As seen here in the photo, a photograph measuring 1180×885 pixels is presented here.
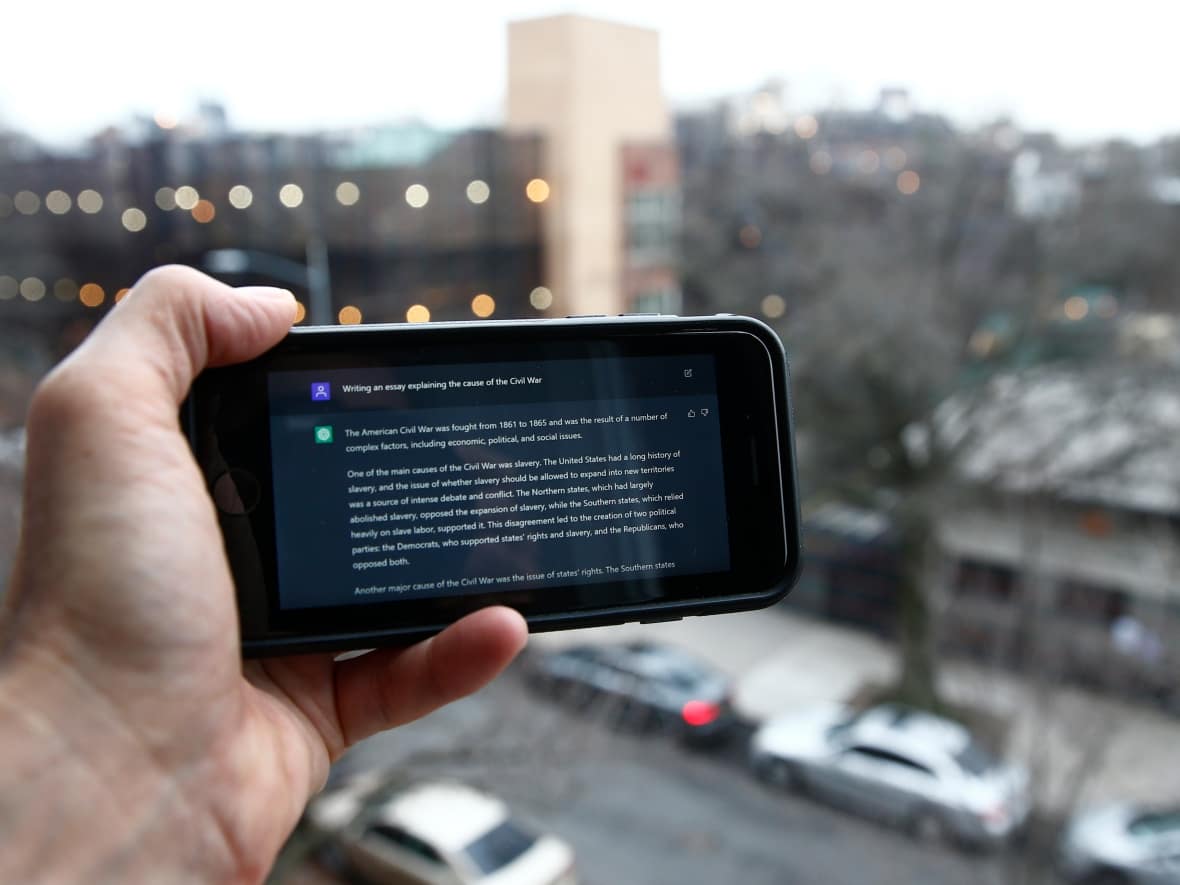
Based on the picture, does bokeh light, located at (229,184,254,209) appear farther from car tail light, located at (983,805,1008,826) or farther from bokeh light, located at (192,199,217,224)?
car tail light, located at (983,805,1008,826)

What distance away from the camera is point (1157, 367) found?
356 centimetres

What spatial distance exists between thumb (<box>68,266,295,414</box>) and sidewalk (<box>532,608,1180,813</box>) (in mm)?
2292

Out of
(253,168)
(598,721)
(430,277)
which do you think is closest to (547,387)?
(430,277)

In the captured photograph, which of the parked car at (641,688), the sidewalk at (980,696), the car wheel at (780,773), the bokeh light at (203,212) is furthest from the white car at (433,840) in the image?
the bokeh light at (203,212)

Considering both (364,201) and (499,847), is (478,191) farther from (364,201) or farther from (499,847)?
(499,847)

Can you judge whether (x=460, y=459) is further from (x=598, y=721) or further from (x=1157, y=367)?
(x=1157, y=367)

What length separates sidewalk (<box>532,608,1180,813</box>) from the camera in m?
2.84

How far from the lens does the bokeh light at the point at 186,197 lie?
2.57 m

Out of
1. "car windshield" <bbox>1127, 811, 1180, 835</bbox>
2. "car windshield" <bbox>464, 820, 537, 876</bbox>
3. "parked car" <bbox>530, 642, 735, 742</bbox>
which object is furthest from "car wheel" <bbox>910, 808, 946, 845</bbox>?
"car windshield" <bbox>464, 820, 537, 876</bbox>

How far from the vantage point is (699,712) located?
3.54 metres

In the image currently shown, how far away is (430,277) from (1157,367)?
2.87 m

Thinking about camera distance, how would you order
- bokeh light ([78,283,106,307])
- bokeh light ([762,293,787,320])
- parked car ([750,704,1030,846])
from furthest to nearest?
1. bokeh light ([762,293,787,320])
2. parked car ([750,704,1030,846])
3. bokeh light ([78,283,106,307])

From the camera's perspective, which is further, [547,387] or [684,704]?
[684,704]

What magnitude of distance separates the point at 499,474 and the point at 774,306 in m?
3.33
